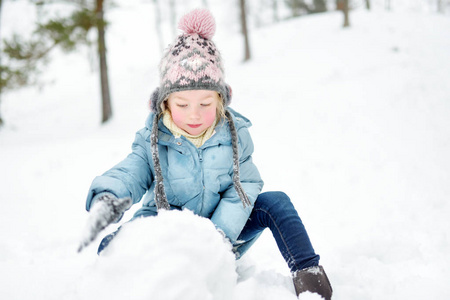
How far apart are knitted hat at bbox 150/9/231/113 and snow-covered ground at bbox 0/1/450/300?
727mm

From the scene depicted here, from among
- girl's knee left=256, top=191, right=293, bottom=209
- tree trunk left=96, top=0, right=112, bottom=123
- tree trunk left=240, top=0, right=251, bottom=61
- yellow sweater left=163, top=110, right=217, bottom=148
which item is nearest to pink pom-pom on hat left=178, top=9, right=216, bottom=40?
yellow sweater left=163, top=110, right=217, bottom=148

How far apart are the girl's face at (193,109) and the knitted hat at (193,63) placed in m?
0.03

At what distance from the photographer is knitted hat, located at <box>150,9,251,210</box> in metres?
1.53

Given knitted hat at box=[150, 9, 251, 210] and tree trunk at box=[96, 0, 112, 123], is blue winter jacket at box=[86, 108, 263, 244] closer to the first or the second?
knitted hat at box=[150, 9, 251, 210]

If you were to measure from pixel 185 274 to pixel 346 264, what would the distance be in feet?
4.52

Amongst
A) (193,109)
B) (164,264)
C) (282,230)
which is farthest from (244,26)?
(164,264)

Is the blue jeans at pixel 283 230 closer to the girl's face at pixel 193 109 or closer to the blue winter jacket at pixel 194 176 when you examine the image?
the blue winter jacket at pixel 194 176

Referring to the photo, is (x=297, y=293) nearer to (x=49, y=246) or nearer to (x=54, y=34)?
(x=49, y=246)

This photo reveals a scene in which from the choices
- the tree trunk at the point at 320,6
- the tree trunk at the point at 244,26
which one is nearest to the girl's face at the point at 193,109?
the tree trunk at the point at 244,26

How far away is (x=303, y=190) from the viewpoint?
3258 mm

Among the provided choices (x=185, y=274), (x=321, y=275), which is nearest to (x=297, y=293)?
(x=321, y=275)

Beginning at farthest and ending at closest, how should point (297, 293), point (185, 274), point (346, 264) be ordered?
1. point (346, 264)
2. point (297, 293)
3. point (185, 274)

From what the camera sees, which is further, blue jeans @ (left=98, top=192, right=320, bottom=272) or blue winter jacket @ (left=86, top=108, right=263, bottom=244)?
blue winter jacket @ (left=86, top=108, right=263, bottom=244)

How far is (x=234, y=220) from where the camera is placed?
59.7 inches
